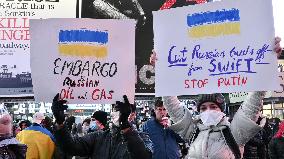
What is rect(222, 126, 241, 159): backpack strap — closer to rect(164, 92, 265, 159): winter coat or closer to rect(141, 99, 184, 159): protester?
rect(164, 92, 265, 159): winter coat

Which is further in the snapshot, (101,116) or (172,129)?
(101,116)

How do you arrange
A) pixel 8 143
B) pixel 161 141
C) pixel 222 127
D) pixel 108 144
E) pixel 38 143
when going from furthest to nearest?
pixel 161 141
pixel 38 143
pixel 108 144
pixel 222 127
pixel 8 143

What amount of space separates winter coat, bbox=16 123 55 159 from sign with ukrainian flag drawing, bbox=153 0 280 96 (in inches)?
68.7

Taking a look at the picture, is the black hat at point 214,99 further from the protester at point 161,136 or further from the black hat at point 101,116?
the black hat at point 101,116

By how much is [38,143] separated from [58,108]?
1.47m

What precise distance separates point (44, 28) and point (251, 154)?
4.73 m

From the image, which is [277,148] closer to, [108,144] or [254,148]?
[254,148]

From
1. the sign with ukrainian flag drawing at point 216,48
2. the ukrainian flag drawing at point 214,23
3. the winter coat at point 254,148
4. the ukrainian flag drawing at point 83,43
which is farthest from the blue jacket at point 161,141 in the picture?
the ukrainian flag drawing at point 214,23

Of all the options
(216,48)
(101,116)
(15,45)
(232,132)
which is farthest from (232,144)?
(101,116)

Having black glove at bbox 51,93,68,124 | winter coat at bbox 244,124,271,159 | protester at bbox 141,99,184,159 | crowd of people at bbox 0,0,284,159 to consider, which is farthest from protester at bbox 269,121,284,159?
black glove at bbox 51,93,68,124

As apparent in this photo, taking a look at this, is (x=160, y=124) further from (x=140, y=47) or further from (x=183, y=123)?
(x=183, y=123)

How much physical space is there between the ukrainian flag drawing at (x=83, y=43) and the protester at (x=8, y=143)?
3.01 feet

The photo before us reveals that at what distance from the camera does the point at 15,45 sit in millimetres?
5961

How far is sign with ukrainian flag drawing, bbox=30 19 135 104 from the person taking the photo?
4738 millimetres
